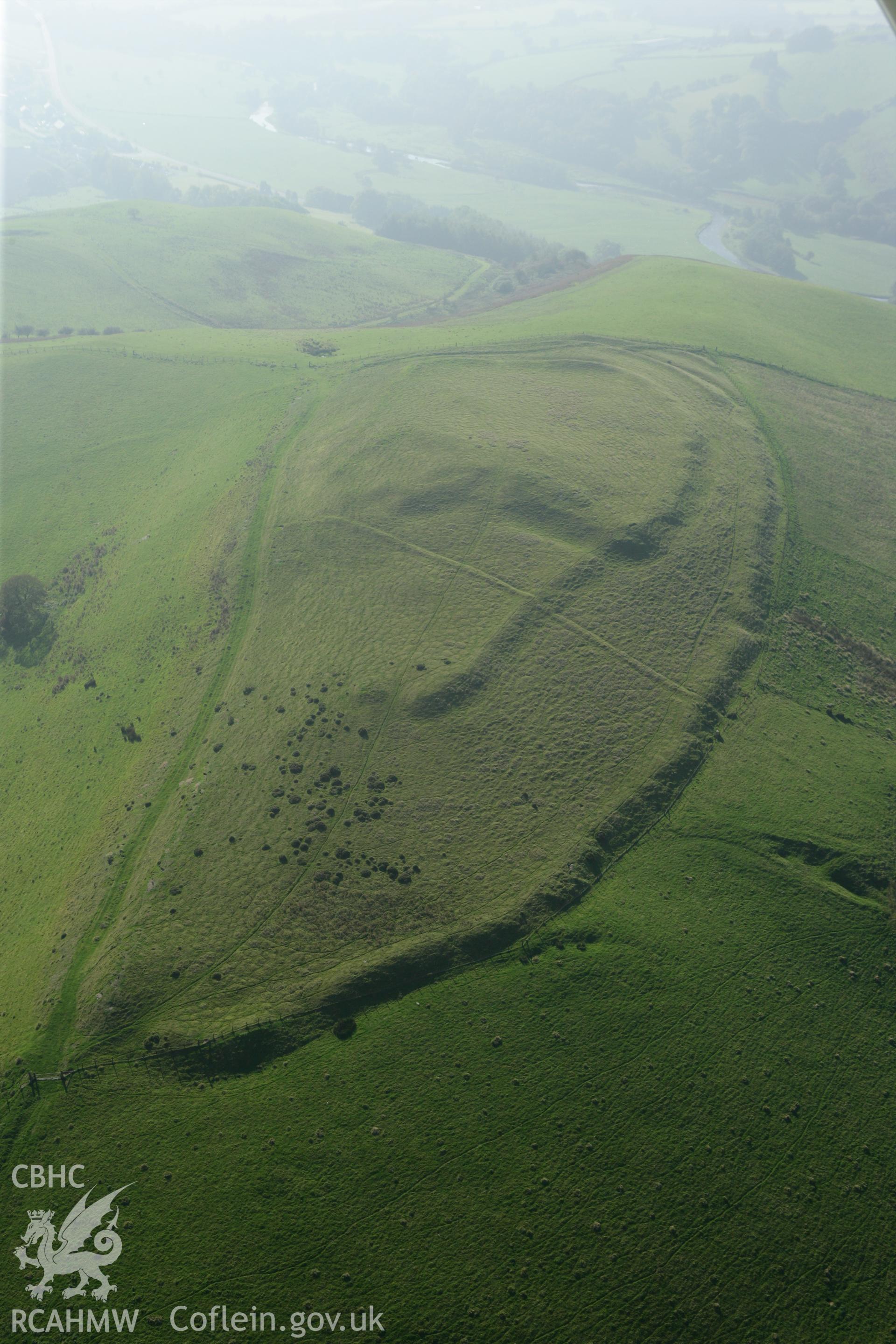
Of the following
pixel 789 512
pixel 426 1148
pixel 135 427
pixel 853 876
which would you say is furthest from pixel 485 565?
pixel 135 427

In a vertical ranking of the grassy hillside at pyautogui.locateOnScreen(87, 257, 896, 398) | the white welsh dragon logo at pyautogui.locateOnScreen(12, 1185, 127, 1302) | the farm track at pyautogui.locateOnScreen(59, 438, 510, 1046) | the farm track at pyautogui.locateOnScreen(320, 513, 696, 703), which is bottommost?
the white welsh dragon logo at pyautogui.locateOnScreen(12, 1185, 127, 1302)

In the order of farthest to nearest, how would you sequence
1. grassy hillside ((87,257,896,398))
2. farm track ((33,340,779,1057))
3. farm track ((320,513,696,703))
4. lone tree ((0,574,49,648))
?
grassy hillside ((87,257,896,398)), lone tree ((0,574,49,648)), farm track ((320,513,696,703)), farm track ((33,340,779,1057))

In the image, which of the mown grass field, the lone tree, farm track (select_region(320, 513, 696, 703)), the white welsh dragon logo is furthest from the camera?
the lone tree

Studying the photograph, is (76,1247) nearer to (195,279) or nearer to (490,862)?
(490,862)

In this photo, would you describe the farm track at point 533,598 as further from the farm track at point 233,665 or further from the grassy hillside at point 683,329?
the grassy hillside at point 683,329

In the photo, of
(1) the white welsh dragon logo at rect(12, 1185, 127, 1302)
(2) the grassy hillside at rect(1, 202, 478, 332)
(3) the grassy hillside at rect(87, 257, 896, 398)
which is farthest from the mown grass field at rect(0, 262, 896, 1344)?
(2) the grassy hillside at rect(1, 202, 478, 332)

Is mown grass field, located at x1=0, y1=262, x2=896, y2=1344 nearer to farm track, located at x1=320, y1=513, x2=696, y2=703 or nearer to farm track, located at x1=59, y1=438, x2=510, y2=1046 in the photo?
farm track, located at x1=59, y1=438, x2=510, y2=1046
